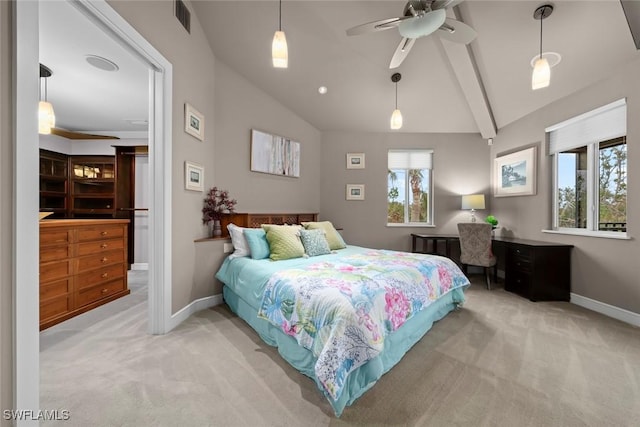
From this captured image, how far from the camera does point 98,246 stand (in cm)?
330

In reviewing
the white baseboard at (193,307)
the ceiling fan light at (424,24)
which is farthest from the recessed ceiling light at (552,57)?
the white baseboard at (193,307)

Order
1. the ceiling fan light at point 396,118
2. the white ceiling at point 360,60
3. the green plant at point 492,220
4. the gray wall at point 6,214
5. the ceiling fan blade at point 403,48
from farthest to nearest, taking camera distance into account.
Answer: the green plant at point 492,220 < the ceiling fan light at point 396,118 < the white ceiling at point 360,60 < the ceiling fan blade at point 403,48 < the gray wall at point 6,214

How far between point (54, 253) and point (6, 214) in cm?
211

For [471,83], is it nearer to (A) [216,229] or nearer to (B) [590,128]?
(B) [590,128]

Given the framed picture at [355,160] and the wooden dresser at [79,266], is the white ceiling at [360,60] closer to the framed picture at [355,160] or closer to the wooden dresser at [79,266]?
the framed picture at [355,160]

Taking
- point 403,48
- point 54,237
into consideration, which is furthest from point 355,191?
point 54,237

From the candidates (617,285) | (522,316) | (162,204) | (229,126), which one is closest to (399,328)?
(522,316)

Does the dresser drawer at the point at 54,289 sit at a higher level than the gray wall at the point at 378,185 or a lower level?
lower

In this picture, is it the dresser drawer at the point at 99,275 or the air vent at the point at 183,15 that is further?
the dresser drawer at the point at 99,275

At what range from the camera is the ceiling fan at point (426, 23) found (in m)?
2.10

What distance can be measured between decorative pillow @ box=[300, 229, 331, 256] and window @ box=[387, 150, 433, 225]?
2.36 meters

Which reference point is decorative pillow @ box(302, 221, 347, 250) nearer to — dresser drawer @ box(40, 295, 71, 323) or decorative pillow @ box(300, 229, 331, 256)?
decorative pillow @ box(300, 229, 331, 256)

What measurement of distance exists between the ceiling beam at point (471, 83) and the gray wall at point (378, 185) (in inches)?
18.6

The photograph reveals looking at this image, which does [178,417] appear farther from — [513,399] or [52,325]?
[52,325]
